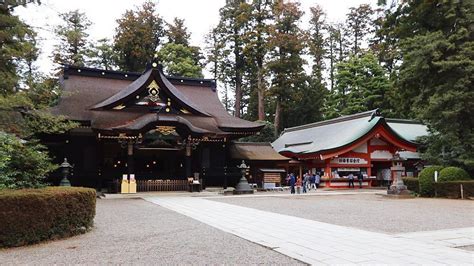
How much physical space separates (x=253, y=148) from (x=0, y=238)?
65.4 ft

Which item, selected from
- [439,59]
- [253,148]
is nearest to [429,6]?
[439,59]

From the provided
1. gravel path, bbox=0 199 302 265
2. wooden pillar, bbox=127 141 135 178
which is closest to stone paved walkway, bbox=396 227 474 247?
gravel path, bbox=0 199 302 265

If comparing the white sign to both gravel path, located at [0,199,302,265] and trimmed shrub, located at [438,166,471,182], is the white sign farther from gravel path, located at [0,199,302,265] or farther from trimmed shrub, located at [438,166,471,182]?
gravel path, located at [0,199,302,265]

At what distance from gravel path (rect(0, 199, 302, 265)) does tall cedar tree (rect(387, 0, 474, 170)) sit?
1424 cm

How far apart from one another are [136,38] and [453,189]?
30.9m

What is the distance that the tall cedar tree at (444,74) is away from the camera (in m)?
17.6

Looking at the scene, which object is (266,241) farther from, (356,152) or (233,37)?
(233,37)

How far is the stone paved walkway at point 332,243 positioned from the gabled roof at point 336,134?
1604 cm

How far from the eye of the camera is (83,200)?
8352mm

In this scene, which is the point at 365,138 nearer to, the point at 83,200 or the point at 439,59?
the point at 439,59

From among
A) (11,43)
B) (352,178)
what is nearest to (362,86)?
(352,178)

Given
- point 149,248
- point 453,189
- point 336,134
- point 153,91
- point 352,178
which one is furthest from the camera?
point 336,134

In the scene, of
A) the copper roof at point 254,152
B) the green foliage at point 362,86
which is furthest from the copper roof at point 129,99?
the green foliage at point 362,86

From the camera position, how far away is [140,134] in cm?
1895
